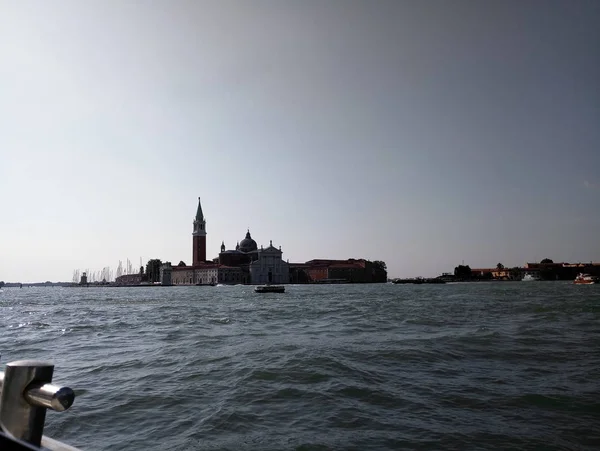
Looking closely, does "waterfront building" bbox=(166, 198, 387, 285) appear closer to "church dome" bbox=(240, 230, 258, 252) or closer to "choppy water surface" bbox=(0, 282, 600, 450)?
"church dome" bbox=(240, 230, 258, 252)

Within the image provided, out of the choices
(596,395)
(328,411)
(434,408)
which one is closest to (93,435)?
(328,411)

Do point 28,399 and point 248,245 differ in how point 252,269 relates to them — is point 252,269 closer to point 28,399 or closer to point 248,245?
point 248,245

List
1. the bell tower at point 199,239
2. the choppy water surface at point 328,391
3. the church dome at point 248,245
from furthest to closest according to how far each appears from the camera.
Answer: the church dome at point 248,245, the bell tower at point 199,239, the choppy water surface at point 328,391

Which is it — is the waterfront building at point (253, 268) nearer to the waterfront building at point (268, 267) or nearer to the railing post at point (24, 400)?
the waterfront building at point (268, 267)

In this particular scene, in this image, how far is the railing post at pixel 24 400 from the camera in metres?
1.46

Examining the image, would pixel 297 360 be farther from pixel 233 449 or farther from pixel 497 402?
pixel 233 449

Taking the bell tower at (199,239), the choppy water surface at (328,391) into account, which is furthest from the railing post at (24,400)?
the bell tower at (199,239)

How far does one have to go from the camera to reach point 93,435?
17.7 ft

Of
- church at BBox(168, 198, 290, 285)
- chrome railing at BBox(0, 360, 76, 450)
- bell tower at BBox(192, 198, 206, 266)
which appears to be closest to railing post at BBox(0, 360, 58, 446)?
chrome railing at BBox(0, 360, 76, 450)

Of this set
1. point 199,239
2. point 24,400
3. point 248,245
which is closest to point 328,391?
point 24,400

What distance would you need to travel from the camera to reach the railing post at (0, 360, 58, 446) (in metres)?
1.46

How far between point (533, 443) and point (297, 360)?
5.40 metres

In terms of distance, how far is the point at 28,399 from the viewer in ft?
4.83

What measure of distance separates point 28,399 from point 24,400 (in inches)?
1.4
